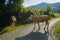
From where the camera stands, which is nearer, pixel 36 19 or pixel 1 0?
pixel 36 19

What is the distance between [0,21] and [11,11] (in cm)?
233

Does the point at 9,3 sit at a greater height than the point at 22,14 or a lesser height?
greater

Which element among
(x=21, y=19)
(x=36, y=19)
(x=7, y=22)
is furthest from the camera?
(x=21, y=19)

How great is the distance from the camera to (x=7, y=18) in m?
26.4

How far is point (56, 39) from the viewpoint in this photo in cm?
1123

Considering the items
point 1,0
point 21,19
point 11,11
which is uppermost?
point 1,0

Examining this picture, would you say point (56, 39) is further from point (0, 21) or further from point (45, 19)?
point (0, 21)

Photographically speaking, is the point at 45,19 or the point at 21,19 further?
the point at 21,19

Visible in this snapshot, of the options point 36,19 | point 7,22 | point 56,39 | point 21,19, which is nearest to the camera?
point 56,39

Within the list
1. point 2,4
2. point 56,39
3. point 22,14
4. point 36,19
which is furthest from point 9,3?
point 56,39

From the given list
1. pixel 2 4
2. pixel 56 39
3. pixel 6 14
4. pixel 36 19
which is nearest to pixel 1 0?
pixel 2 4

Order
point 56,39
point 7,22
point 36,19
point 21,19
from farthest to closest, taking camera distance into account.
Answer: point 21,19
point 7,22
point 36,19
point 56,39

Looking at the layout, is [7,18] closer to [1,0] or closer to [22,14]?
[1,0]

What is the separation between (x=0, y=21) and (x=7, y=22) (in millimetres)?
1221
